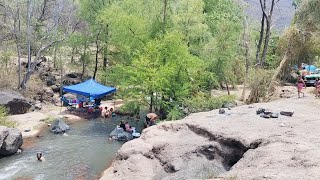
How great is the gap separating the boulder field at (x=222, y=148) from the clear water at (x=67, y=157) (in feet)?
7.16

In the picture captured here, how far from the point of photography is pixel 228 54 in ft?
101

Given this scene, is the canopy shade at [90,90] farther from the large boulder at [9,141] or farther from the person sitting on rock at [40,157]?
the person sitting on rock at [40,157]

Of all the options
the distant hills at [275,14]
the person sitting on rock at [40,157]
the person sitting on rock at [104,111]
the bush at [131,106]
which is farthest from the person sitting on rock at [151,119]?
the distant hills at [275,14]

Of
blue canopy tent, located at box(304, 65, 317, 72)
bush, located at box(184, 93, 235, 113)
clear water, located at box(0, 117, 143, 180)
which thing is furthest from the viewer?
blue canopy tent, located at box(304, 65, 317, 72)

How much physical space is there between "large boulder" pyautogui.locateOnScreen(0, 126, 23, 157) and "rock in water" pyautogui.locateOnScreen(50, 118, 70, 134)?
395 centimetres

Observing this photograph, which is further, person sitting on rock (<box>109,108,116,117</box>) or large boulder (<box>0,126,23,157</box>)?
person sitting on rock (<box>109,108,116,117</box>)

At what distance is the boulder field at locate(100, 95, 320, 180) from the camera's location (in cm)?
1209

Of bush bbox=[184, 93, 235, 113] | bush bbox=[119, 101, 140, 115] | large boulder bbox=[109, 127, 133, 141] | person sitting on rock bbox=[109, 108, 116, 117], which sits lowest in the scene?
large boulder bbox=[109, 127, 133, 141]

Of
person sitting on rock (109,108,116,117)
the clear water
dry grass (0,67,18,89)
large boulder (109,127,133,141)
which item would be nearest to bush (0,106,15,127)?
the clear water

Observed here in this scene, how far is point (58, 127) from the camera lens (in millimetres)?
24359

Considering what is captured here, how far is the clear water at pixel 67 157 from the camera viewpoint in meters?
17.3

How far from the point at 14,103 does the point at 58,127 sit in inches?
190

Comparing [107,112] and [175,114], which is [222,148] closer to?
[175,114]

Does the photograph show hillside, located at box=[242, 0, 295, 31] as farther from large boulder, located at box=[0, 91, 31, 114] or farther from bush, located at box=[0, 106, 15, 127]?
bush, located at box=[0, 106, 15, 127]
